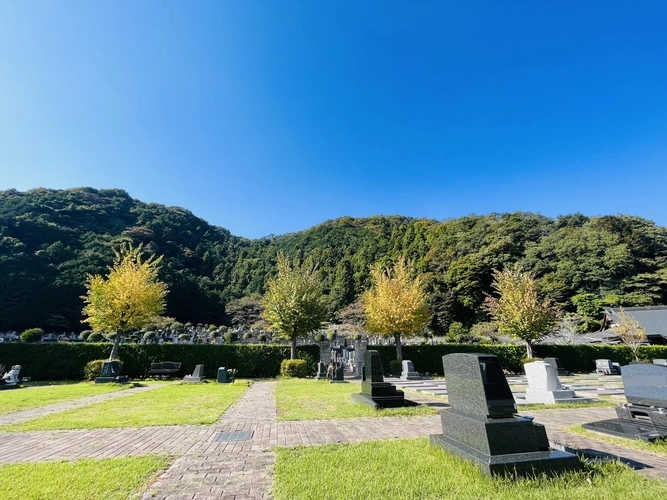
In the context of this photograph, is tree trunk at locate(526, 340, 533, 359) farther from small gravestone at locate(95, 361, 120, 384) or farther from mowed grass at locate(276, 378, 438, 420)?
small gravestone at locate(95, 361, 120, 384)

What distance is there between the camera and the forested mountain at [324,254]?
42312 millimetres

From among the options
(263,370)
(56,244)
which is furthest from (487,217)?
(56,244)

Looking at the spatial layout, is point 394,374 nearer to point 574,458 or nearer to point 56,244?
point 574,458

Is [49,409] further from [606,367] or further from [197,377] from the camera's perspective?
[606,367]

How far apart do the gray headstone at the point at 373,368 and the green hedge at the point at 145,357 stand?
11763mm

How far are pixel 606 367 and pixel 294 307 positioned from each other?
21.6 meters

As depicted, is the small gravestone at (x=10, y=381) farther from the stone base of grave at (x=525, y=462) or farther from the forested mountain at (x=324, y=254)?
the forested mountain at (x=324, y=254)

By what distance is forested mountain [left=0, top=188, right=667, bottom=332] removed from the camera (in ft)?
139

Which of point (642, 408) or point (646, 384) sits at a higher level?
point (646, 384)

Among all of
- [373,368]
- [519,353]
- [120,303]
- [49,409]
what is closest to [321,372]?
[373,368]

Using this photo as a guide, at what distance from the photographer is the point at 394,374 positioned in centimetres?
2044

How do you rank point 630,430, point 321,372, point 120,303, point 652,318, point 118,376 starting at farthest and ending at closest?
point 652,318 → point 120,303 → point 321,372 → point 118,376 → point 630,430

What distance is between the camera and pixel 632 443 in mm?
5453

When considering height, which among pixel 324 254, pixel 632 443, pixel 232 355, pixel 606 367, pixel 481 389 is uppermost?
pixel 324 254
